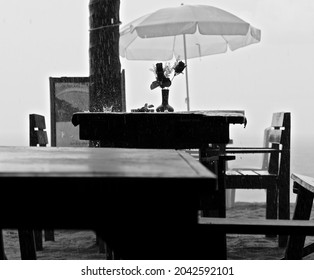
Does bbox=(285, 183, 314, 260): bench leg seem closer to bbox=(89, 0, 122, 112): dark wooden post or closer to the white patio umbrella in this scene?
bbox=(89, 0, 122, 112): dark wooden post

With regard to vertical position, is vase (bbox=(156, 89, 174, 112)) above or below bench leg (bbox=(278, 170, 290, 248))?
above

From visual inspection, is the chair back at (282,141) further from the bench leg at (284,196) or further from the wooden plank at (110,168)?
the wooden plank at (110,168)

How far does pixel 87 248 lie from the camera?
4.39 metres

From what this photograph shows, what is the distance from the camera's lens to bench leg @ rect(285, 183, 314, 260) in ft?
10.1

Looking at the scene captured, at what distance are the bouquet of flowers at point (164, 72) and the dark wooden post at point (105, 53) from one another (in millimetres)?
602

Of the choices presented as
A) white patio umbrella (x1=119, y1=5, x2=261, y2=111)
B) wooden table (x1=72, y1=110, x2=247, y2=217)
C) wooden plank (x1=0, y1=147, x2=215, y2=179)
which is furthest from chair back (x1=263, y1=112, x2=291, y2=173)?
wooden plank (x1=0, y1=147, x2=215, y2=179)

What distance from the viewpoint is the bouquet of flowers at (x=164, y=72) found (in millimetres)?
4285

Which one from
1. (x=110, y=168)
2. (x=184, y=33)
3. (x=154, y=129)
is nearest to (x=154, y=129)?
(x=154, y=129)

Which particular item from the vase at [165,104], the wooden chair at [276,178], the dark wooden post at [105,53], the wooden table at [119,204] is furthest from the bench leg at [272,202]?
the wooden table at [119,204]

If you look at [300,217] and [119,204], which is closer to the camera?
[119,204]

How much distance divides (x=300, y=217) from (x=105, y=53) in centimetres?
232

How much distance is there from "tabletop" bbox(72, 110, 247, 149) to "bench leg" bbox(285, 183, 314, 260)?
494 millimetres

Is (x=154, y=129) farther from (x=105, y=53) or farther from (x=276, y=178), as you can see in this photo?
(x=105, y=53)

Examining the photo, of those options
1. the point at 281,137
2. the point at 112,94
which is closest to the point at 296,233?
the point at 281,137
